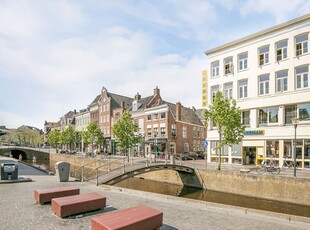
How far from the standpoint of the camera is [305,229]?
7.60 m

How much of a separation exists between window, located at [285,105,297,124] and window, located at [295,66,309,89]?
7.02 ft

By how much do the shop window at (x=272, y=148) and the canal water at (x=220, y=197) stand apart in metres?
8.84

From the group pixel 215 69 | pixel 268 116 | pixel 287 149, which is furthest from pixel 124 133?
pixel 287 149

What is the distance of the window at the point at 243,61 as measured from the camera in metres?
29.1

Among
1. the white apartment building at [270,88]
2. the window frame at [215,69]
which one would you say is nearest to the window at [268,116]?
the white apartment building at [270,88]

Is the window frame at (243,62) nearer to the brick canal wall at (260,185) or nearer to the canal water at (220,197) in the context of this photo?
the brick canal wall at (260,185)

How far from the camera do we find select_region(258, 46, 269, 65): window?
2722 centimetres

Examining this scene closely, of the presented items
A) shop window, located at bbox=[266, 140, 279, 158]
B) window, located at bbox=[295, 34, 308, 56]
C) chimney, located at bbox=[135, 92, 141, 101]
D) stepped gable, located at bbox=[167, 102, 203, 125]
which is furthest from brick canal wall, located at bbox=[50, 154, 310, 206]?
chimney, located at bbox=[135, 92, 141, 101]

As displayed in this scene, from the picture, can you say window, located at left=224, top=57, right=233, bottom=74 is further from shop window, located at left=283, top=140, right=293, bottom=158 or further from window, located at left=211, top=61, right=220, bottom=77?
shop window, located at left=283, top=140, right=293, bottom=158

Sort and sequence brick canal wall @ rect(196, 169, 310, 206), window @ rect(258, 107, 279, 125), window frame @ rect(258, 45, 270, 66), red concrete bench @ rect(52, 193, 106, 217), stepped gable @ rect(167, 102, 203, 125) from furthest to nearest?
stepped gable @ rect(167, 102, 203, 125)
window frame @ rect(258, 45, 270, 66)
window @ rect(258, 107, 279, 125)
brick canal wall @ rect(196, 169, 310, 206)
red concrete bench @ rect(52, 193, 106, 217)

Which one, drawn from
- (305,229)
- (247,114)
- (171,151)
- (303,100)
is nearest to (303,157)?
(303,100)

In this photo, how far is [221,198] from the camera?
19109 millimetres

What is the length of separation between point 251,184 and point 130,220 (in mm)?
15820

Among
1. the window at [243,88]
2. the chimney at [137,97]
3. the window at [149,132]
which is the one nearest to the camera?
the window at [243,88]
